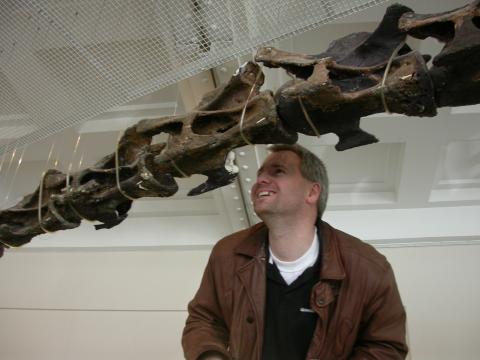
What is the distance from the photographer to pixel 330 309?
149 cm

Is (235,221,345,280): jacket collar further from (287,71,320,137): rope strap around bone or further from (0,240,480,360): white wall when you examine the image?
(0,240,480,360): white wall

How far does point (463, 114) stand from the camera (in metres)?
2.23

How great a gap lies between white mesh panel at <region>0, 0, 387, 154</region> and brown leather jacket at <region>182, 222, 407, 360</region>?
0.70 m

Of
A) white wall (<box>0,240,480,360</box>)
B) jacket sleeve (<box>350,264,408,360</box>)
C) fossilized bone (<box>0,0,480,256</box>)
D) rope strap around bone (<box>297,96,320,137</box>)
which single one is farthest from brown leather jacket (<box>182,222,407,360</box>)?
white wall (<box>0,240,480,360</box>)

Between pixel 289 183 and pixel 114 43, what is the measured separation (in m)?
0.72

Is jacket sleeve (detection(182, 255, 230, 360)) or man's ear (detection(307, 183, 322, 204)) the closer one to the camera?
jacket sleeve (detection(182, 255, 230, 360))

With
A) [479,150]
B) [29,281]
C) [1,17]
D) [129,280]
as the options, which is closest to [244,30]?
[1,17]

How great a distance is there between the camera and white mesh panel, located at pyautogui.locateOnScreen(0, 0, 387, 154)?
123cm

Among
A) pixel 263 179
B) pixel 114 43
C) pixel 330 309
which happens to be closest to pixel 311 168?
pixel 263 179

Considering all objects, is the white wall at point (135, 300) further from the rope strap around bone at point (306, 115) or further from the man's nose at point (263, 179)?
the rope strap around bone at point (306, 115)

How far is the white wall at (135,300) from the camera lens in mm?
2617

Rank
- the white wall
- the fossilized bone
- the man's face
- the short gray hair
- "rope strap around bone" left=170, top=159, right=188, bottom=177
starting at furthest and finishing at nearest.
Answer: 1. the white wall
2. the short gray hair
3. the man's face
4. "rope strap around bone" left=170, top=159, right=188, bottom=177
5. the fossilized bone

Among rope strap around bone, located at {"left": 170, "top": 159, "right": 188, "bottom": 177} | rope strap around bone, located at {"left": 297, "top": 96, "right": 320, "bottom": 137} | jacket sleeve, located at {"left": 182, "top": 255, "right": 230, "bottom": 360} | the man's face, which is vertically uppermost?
the man's face

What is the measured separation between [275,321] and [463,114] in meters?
1.40
